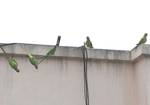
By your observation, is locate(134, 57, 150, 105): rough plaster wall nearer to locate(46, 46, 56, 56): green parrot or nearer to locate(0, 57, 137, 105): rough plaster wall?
locate(0, 57, 137, 105): rough plaster wall

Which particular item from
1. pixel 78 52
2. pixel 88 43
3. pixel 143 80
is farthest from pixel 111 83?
pixel 88 43

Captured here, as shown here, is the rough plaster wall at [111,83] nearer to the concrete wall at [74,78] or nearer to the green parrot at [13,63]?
the concrete wall at [74,78]

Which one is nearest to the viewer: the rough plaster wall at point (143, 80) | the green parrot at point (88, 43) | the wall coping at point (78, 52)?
the rough plaster wall at point (143, 80)

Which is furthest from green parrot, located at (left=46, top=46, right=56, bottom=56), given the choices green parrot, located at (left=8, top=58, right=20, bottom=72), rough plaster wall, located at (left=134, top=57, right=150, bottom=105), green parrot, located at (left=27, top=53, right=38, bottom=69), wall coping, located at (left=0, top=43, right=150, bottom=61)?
rough plaster wall, located at (left=134, top=57, right=150, bottom=105)

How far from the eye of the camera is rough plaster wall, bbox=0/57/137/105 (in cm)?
547

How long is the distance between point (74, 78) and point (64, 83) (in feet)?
0.51

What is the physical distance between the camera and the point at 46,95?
5.51m

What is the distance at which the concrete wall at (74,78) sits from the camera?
5469 millimetres

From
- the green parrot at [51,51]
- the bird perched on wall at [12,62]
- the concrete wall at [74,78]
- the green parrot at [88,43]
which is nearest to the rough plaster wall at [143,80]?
the concrete wall at [74,78]

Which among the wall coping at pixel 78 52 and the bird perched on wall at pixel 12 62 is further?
the wall coping at pixel 78 52

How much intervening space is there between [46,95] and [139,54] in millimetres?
1294

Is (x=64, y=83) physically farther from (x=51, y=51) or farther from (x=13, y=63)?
(x=13, y=63)

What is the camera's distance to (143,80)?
18.0 feet

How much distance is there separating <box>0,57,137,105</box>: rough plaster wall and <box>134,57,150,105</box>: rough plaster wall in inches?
5.0
